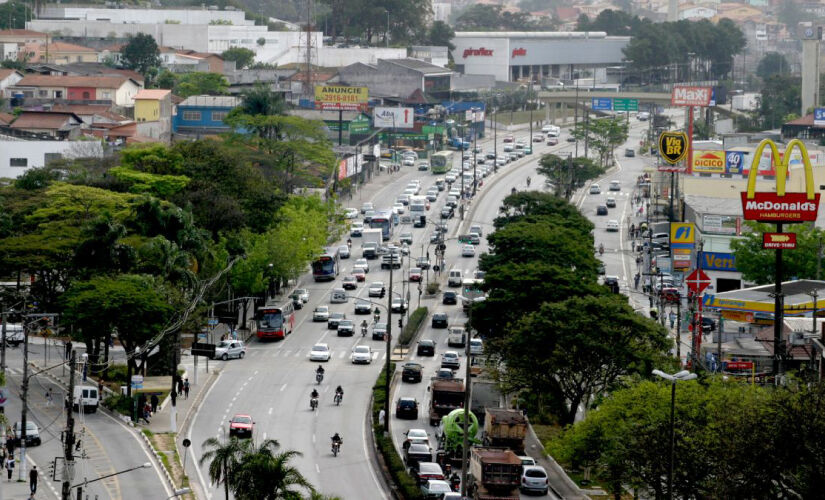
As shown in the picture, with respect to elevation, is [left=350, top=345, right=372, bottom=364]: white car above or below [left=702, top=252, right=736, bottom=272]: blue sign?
below

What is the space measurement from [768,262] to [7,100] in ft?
366

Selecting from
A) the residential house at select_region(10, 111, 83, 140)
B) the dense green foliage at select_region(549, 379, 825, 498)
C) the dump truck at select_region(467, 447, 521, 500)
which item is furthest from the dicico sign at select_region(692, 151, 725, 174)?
the dump truck at select_region(467, 447, 521, 500)

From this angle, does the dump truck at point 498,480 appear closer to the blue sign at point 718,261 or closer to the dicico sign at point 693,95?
the blue sign at point 718,261

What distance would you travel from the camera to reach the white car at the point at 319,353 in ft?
308

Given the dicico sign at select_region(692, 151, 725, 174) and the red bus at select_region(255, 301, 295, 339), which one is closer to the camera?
the red bus at select_region(255, 301, 295, 339)

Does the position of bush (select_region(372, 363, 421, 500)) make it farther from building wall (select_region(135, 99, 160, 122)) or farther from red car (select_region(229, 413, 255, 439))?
building wall (select_region(135, 99, 160, 122))

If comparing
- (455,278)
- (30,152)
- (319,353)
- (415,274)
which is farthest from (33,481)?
(30,152)

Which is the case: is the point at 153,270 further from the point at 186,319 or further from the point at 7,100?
the point at 7,100

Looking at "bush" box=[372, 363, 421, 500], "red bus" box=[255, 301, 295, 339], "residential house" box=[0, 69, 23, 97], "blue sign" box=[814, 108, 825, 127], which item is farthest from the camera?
"residential house" box=[0, 69, 23, 97]

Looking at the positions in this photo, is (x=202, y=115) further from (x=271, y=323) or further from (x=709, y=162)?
(x=271, y=323)

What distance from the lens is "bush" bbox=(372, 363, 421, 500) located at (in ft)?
216

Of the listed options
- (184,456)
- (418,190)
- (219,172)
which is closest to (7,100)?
(418,190)

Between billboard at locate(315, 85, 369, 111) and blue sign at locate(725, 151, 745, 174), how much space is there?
49792mm

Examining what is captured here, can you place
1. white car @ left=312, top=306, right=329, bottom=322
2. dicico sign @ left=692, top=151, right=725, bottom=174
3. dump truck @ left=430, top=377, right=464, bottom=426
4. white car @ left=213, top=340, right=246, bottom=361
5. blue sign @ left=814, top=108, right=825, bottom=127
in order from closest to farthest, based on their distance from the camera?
dump truck @ left=430, top=377, right=464, bottom=426, white car @ left=213, top=340, right=246, bottom=361, white car @ left=312, top=306, right=329, bottom=322, dicico sign @ left=692, top=151, right=725, bottom=174, blue sign @ left=814, top=108, right=825, bottom=127
